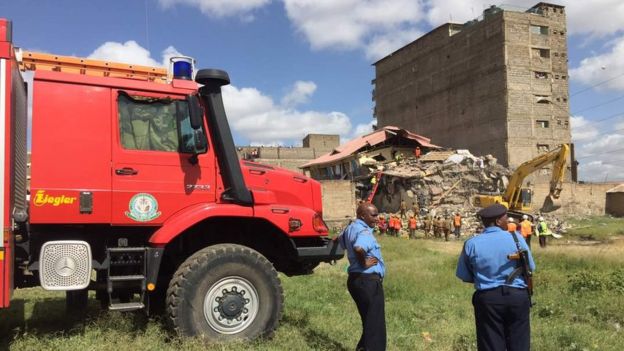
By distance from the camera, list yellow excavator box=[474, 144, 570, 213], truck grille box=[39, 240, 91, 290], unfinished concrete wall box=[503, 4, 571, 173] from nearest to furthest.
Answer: truck grille box=[39, 240, 91, 290]
yellow excavator box=[474, 144, 570, 213]
unfinished concrete wall box=[503, 4, 571, 173]

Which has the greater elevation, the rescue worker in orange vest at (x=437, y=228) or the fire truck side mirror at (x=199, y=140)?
the fire truck side mirror at (x=199, y=140)

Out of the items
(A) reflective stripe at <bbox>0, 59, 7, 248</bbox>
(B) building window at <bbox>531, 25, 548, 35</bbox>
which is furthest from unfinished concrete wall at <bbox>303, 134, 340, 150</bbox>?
(A) reflective stripe at <bbox>0, 59, 7, 248</bbox>

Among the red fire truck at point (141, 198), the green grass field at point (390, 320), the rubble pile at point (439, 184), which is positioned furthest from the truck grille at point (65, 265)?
the rubble pile at point (439, 184)

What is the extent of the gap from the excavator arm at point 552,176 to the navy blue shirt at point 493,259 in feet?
75.1

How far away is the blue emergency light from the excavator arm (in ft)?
76.0

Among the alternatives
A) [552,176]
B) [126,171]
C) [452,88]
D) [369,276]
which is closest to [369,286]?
[369,276]

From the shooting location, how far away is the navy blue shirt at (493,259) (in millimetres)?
4934

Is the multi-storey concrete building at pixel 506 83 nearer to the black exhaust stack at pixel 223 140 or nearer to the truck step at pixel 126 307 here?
the black exhaust stack at pixel 223 140

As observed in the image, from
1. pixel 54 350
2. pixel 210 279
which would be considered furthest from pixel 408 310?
pixel 54 350

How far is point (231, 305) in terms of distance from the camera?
614 centimetres

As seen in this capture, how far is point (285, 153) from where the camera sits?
59562 mm

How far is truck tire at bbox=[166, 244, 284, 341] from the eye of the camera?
5883mm

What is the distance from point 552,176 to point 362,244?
86.7 feet

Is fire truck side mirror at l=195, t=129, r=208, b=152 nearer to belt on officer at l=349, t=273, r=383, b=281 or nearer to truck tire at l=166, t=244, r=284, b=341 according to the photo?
truck tire at l=166, t=244, r=284, b=341
